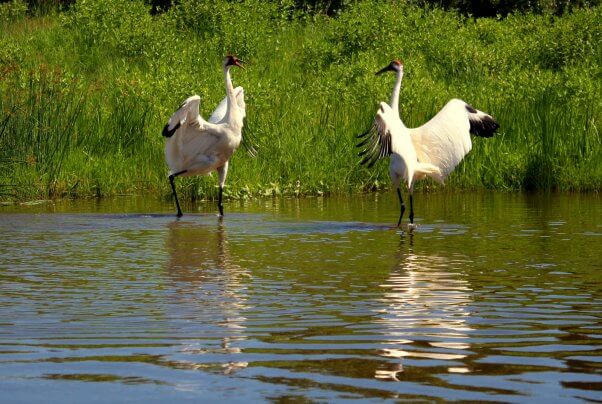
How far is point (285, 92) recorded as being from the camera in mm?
19750

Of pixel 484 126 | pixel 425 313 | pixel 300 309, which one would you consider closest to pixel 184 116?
pixel 484 126

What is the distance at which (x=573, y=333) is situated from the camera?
6.48 meters

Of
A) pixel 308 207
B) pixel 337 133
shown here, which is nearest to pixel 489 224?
pixel 308 207

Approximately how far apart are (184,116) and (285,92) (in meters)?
5.73

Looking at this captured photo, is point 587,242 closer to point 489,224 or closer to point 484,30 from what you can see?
point 489,224

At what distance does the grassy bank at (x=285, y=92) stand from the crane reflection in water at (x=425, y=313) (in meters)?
7.22

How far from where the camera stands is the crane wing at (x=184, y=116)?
548 inches

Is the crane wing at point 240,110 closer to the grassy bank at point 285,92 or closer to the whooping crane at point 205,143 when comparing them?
the whooping crane at point 205,143

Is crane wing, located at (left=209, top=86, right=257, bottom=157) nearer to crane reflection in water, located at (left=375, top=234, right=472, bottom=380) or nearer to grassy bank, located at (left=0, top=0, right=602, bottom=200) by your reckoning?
grassy bank, located at (left=0, top=0, right=602, bottom=200)

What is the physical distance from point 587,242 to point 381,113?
2.35 m

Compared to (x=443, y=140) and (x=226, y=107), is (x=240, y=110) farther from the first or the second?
(x=443, y=140)

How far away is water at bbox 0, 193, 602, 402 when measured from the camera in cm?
530

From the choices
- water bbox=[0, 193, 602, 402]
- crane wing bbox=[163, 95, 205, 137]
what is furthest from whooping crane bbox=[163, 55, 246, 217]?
water bbox=[0, 193, 602, 402]

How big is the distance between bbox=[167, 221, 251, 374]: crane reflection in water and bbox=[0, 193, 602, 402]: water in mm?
18
